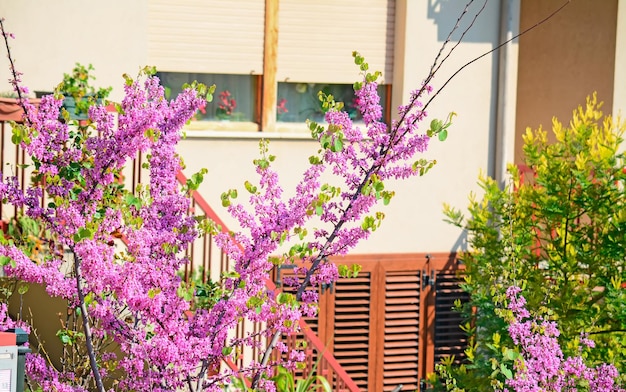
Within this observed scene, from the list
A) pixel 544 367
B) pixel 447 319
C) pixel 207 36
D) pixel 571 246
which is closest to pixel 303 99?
pixel 207 36

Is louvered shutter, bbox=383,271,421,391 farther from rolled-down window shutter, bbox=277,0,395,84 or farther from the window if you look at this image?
rolled-down window shutter, bbox=277,0,395,84

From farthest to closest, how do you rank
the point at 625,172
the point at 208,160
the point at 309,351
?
the point at 208,160 → the point at 625,172 → the point at 309,351

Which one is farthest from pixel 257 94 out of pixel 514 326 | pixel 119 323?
pixel 119 323

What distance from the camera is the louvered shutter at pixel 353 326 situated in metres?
12.1

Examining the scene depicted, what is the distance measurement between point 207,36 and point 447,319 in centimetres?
374

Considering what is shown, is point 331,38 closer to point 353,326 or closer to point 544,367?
point 353,326

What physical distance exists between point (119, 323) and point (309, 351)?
353 centimetres

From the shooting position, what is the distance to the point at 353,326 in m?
12.1

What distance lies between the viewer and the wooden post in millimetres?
11695

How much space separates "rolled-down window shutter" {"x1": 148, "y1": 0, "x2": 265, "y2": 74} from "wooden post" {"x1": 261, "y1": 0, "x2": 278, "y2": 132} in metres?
0.05

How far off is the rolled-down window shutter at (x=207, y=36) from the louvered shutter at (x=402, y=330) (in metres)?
2.52

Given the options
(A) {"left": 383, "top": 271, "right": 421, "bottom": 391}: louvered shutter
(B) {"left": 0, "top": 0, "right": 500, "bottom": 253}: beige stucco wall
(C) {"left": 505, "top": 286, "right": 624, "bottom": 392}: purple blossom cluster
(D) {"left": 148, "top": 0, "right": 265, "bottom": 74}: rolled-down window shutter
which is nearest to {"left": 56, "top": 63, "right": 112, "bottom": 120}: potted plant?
(B) {"left": 0, "top": 0, "right": 500, "bottom": 253}: beige stucco wall

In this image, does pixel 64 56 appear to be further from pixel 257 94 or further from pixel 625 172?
pixel 625 172

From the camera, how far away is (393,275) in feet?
40.4
